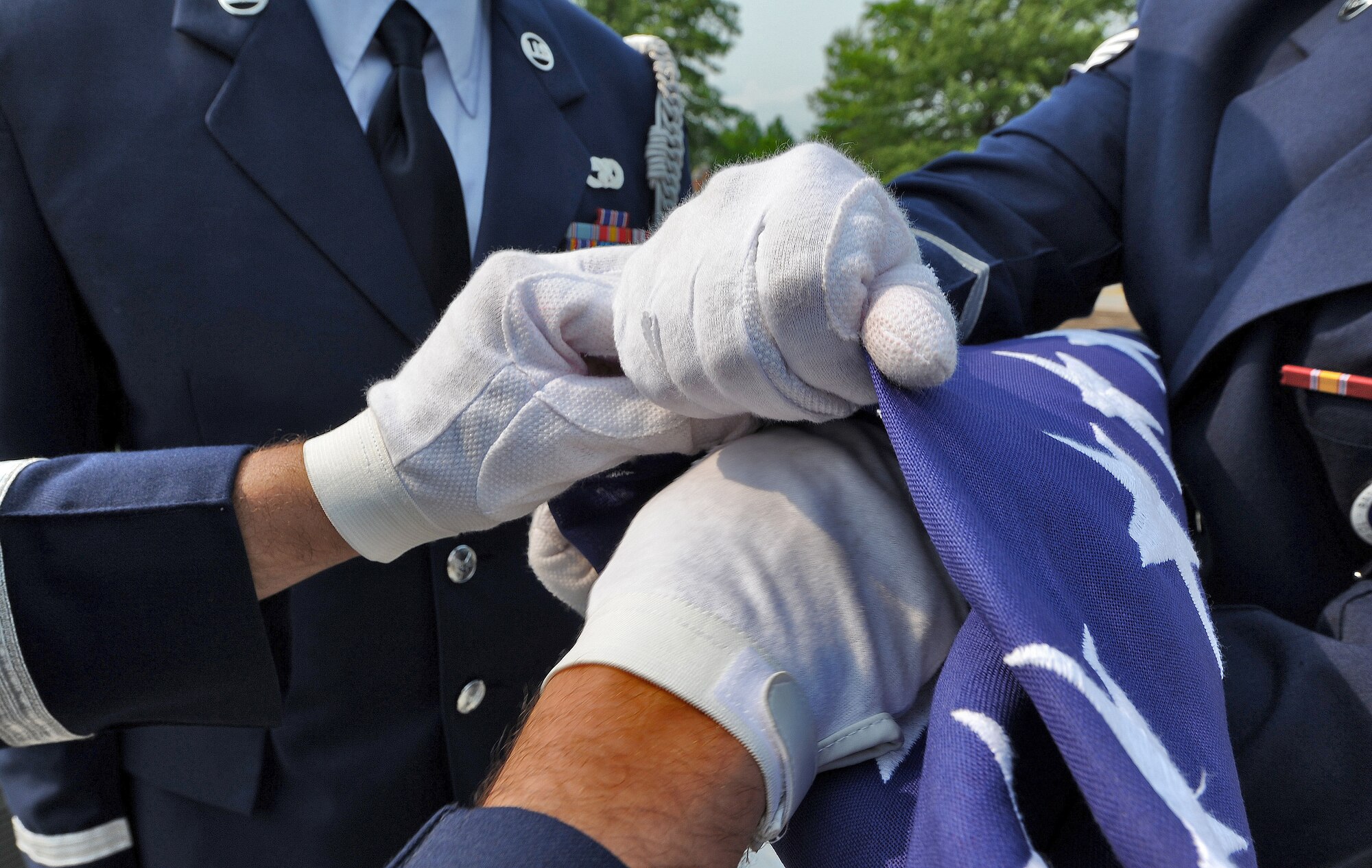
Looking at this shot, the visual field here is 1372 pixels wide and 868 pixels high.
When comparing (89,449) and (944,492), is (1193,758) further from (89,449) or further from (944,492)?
(89,449)

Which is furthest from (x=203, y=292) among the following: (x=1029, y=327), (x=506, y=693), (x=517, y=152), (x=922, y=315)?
(x=1029, y=327)

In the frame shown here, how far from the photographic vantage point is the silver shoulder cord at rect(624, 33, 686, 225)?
58.3 inches

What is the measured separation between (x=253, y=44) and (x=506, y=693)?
1074 mm

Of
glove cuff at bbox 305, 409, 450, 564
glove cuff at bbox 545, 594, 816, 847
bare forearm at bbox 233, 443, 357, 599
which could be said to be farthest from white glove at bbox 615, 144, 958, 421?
bare forearm at bbox 233, 443, 357, 599

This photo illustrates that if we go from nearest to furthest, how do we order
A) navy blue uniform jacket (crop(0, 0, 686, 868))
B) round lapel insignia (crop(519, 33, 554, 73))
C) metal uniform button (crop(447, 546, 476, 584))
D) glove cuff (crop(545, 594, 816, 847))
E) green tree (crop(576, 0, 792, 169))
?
glove cuff (crop(545, 594, 816, 847)), navy blue uniform jacket (crop(0, 0, 686, 868)), metal uniform button (crop(447, 546, 476, 584)), round lapel insignia (crop(519, 33, 554, 73)), green tree (crop(576, 0, 792, 169))

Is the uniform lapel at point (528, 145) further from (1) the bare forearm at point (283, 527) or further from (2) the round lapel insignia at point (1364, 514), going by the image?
(2) the round lapel insignia at point (1364, 514)

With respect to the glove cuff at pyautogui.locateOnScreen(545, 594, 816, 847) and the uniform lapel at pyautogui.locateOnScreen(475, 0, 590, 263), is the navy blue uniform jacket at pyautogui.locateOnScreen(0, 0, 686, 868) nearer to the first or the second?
the uniform lapel at pyautogui.locateOnScreen(475, 0, 590, 263)

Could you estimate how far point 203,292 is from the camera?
1.06 metres

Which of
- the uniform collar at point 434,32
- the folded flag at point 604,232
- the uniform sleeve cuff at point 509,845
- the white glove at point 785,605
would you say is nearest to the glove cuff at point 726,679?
the white glove at point 785,605

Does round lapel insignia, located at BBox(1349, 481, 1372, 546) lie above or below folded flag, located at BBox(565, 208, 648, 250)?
above

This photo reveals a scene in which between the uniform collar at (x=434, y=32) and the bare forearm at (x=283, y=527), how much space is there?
71cm

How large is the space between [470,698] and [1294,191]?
1290 mm

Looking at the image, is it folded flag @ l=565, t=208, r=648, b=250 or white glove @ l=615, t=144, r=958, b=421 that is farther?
folded flag @ l=565, t=208, r=648, b=250

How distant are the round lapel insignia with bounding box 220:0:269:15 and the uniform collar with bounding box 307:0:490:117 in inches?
3.0
